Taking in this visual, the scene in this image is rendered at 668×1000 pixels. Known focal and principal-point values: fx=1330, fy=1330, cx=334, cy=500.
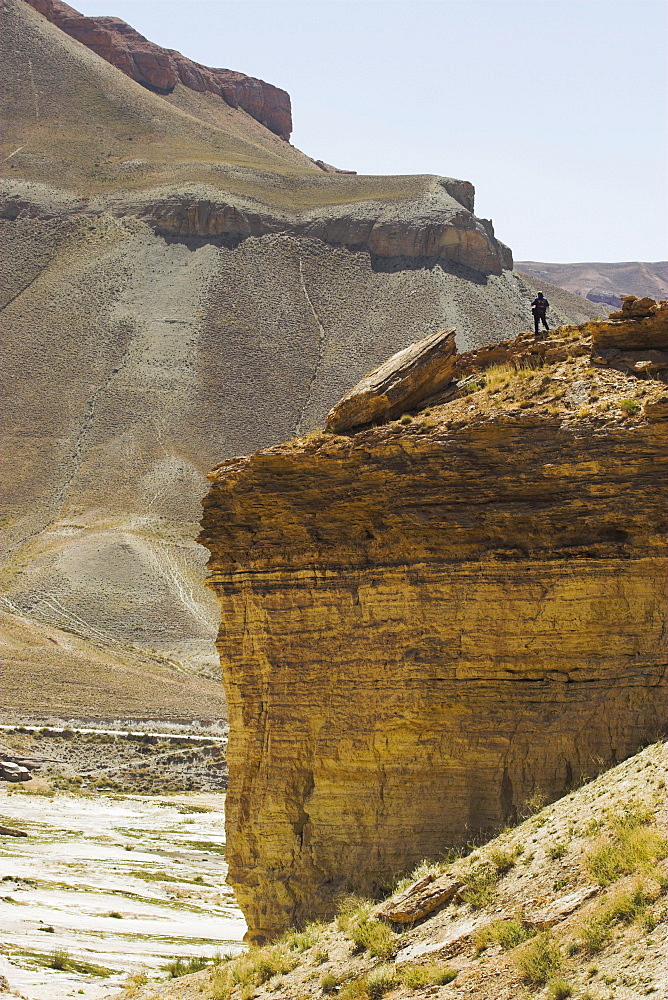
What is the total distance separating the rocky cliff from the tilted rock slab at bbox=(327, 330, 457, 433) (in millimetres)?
297

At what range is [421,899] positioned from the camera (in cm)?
1121

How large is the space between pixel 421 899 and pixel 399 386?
245 inches

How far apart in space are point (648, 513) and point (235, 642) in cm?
517

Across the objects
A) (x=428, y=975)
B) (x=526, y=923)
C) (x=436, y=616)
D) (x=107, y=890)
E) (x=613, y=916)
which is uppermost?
(x=436, y=616)

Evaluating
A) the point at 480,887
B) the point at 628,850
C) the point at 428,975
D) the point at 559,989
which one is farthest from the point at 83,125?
the point at 559,989

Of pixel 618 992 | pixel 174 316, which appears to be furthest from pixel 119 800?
pixel 174 316

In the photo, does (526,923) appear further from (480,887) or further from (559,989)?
(559,989)

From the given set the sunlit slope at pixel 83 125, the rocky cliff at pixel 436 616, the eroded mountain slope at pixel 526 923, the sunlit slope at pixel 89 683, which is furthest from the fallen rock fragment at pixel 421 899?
the sunlit slope at pixel 83 125

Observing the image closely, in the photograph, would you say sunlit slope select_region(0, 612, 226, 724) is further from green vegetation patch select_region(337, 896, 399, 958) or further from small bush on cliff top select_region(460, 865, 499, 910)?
small bush on cliff top select_region(460, 865, 499, 910)

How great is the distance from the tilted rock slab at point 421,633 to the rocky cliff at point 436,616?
0.02 metres

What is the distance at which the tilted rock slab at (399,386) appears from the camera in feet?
50.0

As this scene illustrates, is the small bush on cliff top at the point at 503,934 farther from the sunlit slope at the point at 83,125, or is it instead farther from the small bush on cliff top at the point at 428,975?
the sunlit slope at the point at 83,125

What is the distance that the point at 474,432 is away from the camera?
43.8 feet

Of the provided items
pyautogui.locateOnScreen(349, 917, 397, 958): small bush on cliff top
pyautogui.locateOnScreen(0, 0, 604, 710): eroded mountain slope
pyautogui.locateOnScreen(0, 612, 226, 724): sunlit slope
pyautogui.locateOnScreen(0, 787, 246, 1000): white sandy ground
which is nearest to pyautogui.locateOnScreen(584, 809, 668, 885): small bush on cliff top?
pyautogui.locateOnScreen(349, 917, 397, 958): small bush on cliff top
